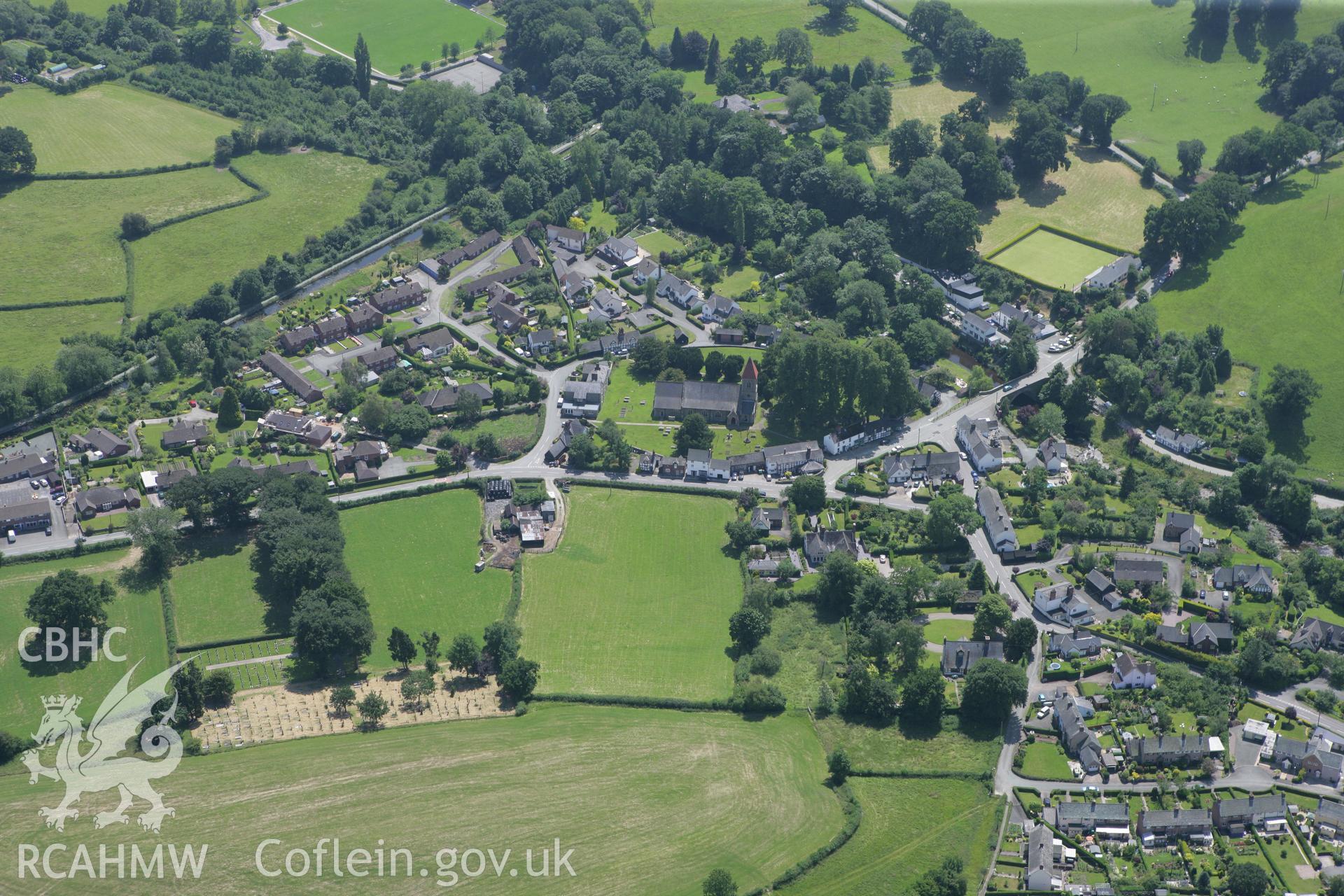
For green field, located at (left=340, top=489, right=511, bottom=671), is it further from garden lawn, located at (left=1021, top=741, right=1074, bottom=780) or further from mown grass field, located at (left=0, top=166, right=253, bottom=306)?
mown grass field, located at (left=0, top=166, right=253, bottom=306)

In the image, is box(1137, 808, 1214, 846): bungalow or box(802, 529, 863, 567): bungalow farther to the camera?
box(802, 529, 863, 567): bungalow

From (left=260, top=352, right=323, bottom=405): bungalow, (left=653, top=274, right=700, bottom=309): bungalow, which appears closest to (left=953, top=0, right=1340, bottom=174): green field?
(left=653, top=274, right=700, bottom=309): bungalow

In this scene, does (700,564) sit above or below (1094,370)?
below

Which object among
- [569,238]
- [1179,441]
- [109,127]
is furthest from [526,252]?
[1179,441]

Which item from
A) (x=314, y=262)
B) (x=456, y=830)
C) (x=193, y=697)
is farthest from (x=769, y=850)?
(x=314, y=262)

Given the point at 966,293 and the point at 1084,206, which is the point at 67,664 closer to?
the point at 966,293

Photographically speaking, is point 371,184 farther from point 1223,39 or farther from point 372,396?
point 1223,39
